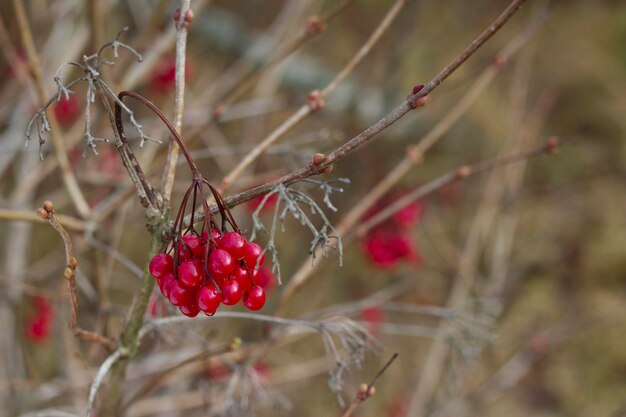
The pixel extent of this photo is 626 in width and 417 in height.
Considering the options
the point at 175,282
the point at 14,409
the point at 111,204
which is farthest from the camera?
the point at 14,409

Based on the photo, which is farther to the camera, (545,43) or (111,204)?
(545,43)

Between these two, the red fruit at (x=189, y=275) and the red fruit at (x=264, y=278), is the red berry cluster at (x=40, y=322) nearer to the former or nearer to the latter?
the red fruit at (x=264, y=278)

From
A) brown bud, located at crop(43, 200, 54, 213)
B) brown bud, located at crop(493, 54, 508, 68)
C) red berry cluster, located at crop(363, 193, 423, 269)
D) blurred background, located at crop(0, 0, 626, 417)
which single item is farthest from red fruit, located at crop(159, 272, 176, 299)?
red berry cluster, located at crop(363, 193, 423, 269)

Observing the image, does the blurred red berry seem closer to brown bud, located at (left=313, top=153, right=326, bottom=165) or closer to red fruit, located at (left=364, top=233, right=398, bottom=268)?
red fruit, located at (left=364, top=233, right=398, bottom=268)

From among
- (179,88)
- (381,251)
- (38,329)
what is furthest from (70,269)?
(38,329)

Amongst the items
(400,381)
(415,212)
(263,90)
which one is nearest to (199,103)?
(263,90)

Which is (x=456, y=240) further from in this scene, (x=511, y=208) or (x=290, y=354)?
(x=290, y=354)

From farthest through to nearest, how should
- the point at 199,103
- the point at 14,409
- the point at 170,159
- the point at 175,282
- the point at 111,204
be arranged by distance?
1. the point at 199,103
2. the point at 14,409
3. the point at 111,204
4. the point at 170,159
5. the point at 175,282
